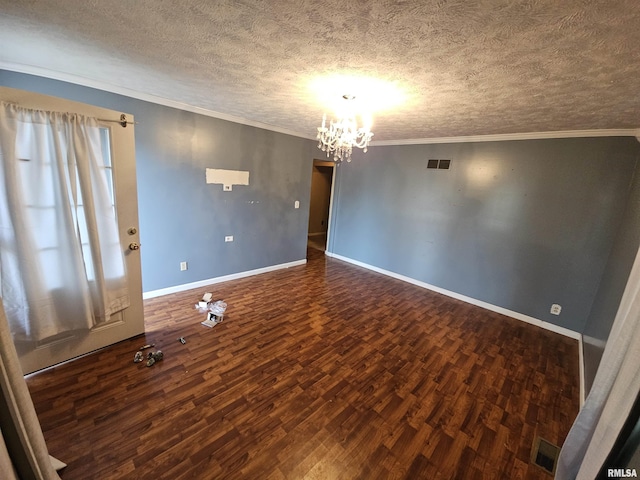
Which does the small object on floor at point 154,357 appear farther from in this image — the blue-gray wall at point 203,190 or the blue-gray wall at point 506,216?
the blue-gray wall at point 506,216

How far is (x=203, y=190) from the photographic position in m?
3.32

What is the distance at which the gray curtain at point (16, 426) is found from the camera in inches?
35.8

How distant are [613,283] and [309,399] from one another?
2.84 meters

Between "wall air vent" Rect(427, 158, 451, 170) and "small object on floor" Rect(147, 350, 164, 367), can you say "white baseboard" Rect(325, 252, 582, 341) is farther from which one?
"small object on floor" Rect(147, 350, 164, 367)

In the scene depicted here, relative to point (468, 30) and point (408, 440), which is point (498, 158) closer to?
point (468, 30)

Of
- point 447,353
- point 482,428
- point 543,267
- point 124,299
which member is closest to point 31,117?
point 124,299

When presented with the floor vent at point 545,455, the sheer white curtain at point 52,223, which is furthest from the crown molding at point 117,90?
the floor vent at point 545,455

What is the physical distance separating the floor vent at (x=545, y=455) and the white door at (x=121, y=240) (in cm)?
327

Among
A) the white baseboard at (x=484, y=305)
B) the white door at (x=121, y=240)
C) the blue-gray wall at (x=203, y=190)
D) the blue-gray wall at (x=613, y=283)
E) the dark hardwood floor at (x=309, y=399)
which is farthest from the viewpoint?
the white baseboard at (x=484, y=305)

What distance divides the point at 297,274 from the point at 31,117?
11.3 ft

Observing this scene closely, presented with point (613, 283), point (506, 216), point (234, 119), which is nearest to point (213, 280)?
point (234, 119)

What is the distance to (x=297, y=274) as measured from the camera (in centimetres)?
437

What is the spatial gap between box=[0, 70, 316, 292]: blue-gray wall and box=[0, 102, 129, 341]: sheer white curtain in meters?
0.98

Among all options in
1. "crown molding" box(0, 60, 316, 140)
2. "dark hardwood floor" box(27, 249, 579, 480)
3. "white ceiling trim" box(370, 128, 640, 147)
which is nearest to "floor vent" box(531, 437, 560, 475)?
"dark hardwood floor" box(27, 249, 579, 480)
